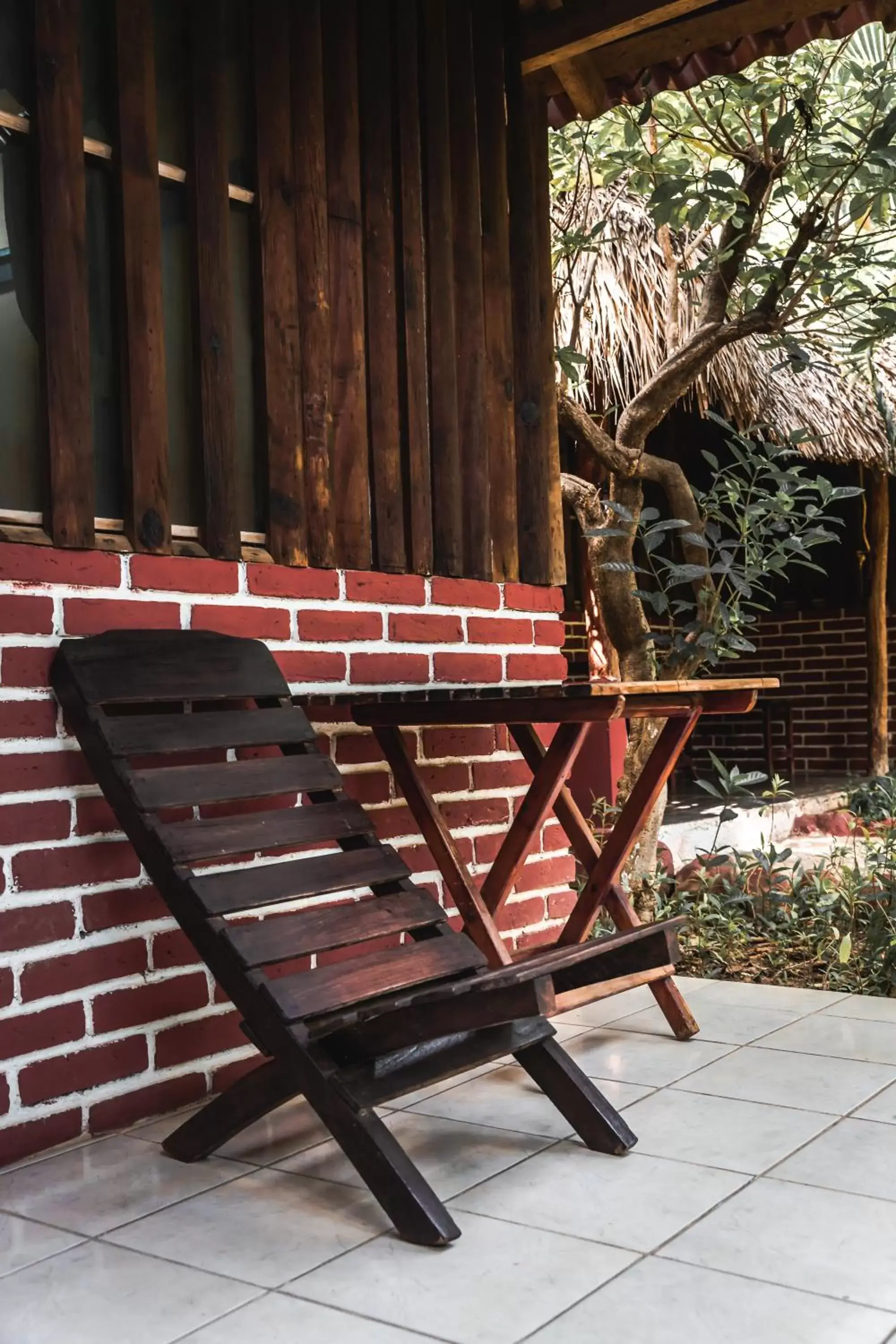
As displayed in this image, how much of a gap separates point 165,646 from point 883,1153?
1645 mm

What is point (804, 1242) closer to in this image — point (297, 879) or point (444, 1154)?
point (444, 1154)

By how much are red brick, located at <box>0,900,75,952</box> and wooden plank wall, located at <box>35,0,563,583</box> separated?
70 centimetres

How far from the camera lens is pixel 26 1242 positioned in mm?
1983

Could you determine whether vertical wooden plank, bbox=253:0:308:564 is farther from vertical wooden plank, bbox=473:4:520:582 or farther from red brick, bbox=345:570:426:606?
vertical wooden plank, bbox=473:4:520:582

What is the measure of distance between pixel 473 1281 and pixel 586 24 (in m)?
3.24

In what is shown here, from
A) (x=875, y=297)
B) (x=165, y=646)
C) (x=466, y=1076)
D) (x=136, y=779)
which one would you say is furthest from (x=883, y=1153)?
(x=875, y=297)

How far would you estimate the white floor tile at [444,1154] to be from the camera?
222cm

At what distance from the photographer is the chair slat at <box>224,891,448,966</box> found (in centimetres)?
215

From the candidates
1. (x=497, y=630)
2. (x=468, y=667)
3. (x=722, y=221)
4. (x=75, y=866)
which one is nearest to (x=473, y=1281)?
(x=75, y=866)

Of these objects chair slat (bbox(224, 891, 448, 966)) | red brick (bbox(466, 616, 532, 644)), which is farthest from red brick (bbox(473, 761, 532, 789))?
chair slat (bbox(224, 891, 448, 966))

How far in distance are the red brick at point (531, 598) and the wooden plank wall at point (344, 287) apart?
1.6 inches

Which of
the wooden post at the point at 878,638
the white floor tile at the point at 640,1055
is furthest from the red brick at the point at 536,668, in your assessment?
the wooden post at the point at 878,638

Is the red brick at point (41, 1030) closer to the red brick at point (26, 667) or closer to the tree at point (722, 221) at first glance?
the red brick at point (26, 667)

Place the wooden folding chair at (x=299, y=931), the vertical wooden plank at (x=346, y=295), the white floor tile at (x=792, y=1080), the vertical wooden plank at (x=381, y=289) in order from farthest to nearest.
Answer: the vertical wooden plank at (x=381, y=289)
the vertical wooden plank at (x=346, y=295)
the white floor tile at (x=792, y=1080)
the wooden folding chair at (x=299, y=931)
